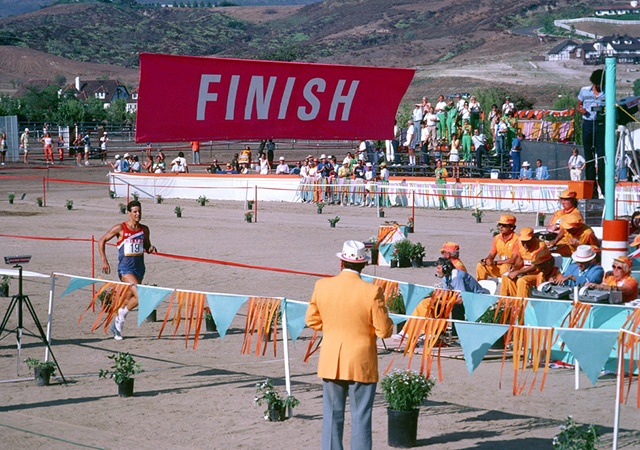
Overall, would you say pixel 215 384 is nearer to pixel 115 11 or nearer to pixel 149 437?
pixel 149 437

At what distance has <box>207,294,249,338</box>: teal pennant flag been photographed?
859 centimetres

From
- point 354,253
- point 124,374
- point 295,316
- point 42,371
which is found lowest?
point 42,371

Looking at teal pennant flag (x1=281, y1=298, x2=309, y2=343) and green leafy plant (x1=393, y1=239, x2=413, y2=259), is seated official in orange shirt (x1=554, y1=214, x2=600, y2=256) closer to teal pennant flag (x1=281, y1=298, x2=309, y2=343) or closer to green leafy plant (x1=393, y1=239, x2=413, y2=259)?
green leafy plant (x1=393, y1=239, x2=413, y2=259)

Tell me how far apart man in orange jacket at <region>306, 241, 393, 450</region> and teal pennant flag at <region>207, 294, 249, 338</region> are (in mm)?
2208

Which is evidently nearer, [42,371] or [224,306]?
[224,306]

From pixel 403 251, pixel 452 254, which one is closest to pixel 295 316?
pixel 452 254

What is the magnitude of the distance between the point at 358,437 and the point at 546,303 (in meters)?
3.38

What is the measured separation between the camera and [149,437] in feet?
25.2

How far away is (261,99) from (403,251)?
35.4 ft

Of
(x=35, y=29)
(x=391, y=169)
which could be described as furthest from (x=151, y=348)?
(x=35, y=29)

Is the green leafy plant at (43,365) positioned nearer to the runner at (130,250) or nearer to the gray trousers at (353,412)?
the runner at (130,250)

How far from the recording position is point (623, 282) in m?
10.3

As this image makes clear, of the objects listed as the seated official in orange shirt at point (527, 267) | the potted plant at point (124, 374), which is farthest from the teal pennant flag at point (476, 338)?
the seated official in orange shirt at point (527, 267)

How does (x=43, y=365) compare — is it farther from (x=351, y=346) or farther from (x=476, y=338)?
(x=476, y=338)
